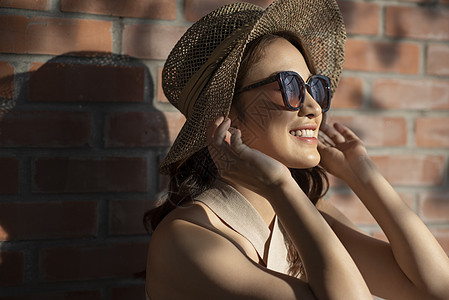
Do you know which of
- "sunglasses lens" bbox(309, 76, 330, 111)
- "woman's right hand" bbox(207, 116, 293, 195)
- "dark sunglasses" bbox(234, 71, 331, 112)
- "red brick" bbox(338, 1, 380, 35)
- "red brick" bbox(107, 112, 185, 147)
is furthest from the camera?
"red brick" bbox(338, 1, 380, 35)

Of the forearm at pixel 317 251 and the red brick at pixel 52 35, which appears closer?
the forearm at pixel 317 251

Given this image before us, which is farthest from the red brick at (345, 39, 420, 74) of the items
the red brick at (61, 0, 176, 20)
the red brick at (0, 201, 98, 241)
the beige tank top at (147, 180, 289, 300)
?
the red brick at (0, 201, 98, 241)

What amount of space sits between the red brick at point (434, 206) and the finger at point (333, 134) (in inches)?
23.7

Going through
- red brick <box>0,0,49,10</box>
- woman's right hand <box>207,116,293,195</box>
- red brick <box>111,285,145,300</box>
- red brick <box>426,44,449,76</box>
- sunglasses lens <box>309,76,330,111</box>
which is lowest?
red brick <box>111,285,145,300</box>

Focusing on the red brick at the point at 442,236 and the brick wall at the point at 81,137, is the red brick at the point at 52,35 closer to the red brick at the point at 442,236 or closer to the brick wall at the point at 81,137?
the brick wall at the point at 81,137

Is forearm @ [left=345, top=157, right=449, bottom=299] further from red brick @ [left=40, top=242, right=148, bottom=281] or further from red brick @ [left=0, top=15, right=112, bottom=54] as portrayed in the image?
red brick @ [left=0, top=15, right=112, bottom=54]

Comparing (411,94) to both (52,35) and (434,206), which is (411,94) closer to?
(434,206)

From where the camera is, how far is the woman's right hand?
4.61ft

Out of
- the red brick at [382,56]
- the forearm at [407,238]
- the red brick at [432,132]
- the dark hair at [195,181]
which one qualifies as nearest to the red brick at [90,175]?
the dark hair at [195,181]

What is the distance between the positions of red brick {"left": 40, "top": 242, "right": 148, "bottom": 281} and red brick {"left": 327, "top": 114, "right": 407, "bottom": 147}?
1009mm

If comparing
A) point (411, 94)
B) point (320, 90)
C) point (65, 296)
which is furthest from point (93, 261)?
point (411, 94)

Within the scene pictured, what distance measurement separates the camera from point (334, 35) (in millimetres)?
1855

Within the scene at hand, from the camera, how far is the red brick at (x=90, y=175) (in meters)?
1.89

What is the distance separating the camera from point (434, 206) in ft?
7.60
